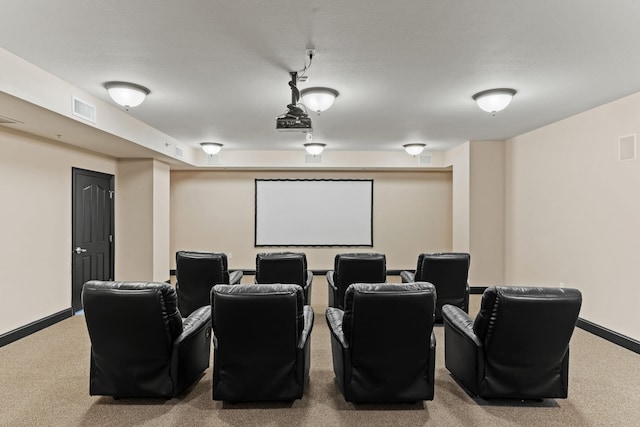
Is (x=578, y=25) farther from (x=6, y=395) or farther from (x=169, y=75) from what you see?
(x=6, y=395)

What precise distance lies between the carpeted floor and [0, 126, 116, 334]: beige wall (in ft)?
4.07

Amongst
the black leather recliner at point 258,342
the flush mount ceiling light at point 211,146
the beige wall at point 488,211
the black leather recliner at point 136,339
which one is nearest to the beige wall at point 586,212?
the beige wall at point 488,211

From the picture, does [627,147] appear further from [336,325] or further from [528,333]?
[336,325]

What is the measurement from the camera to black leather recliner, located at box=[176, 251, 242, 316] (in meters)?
4.96

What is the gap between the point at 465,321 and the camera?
3238 millimetres

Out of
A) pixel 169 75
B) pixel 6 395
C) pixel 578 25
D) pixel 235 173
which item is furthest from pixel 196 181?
pixel 578 25

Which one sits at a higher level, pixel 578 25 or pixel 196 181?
pixel 578 25

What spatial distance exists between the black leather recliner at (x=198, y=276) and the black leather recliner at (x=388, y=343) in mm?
2495

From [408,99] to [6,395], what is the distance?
481 cm

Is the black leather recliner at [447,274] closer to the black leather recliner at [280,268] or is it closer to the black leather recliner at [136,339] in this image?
the black leather recliner at [280,268]

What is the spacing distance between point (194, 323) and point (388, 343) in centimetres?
164

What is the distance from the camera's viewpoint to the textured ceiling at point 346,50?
2.50m

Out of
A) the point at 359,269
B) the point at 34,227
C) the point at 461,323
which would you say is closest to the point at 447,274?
the point at 359,269

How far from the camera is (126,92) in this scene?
394 centimetres
